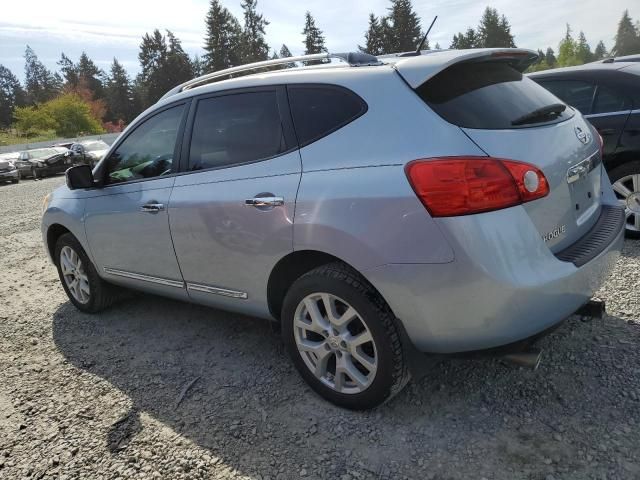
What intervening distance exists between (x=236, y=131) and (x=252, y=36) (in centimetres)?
7638

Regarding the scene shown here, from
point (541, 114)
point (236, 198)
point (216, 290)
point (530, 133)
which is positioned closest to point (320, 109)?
point (236, 198)

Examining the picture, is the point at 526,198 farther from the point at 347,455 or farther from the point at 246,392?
the point at 246,392

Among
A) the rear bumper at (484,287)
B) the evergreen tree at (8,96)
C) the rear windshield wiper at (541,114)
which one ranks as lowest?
the rear bumper at (484,287)

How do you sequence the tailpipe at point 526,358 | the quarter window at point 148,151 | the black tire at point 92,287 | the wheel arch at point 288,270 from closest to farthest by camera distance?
the tailpipe at point 526,358, the wheel arch at point 288,270, the quarter window at point 148,151, the black tire at point 92,287

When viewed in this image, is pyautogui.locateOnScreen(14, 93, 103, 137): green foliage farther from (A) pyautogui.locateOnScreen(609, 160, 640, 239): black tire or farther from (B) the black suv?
(A) pyautogui.locateOnScreen(609, 160, 640, 239): black tire

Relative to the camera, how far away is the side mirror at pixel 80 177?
393 centimetres

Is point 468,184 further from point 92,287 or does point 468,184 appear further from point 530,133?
point 92,287

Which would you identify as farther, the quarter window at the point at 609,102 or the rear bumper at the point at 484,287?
the quarter window at the point at 609,102

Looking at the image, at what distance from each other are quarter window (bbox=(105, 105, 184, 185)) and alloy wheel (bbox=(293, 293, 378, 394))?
4.84 feet

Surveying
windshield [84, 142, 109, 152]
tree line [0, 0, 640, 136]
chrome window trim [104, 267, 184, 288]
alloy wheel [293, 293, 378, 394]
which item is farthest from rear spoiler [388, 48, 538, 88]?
tree line [0, 0, 640, 136]

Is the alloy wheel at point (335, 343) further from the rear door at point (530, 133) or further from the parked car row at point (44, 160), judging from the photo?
the parked car row at point (44, 160)

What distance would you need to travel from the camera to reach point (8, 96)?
86750 millimetres

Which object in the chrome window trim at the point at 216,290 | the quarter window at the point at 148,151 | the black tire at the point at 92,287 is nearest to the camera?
the chrome window trim at the point at 216,290

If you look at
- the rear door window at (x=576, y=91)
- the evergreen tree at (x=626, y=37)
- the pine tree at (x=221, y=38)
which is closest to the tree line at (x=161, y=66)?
the pine tree at (x=221, y=38)
